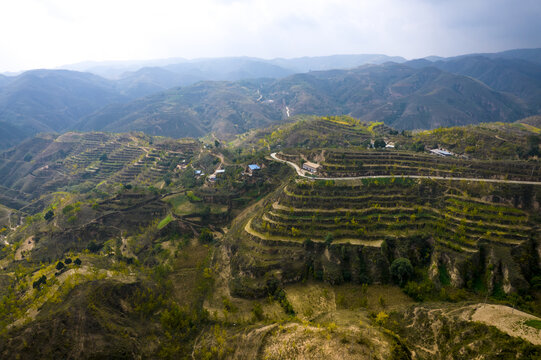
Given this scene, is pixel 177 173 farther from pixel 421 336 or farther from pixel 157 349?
pixel 421 336

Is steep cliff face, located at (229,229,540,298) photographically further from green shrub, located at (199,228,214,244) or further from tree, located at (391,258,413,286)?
green shrub, located at (199,228,214,244)

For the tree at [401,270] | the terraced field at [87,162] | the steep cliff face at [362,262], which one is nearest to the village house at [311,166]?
the steep cliff face at [362,262]

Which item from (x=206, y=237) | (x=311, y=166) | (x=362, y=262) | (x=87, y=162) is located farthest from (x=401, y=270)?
(x=87, y=162)

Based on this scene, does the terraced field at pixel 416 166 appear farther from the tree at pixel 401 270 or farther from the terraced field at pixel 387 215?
the tree at pixel 401 270

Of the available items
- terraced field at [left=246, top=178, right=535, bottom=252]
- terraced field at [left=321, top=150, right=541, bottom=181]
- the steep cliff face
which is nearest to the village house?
terraced field at [left=321, top=150, right=541, bottom=181]

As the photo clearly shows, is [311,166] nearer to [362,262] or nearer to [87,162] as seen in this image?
[362,262]

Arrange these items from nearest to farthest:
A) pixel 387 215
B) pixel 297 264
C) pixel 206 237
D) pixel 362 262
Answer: pixel 362 262 < pixel 297 264 < pixel 387 215 < pixel 206 237

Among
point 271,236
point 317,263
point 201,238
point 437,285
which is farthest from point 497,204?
point 201,238
